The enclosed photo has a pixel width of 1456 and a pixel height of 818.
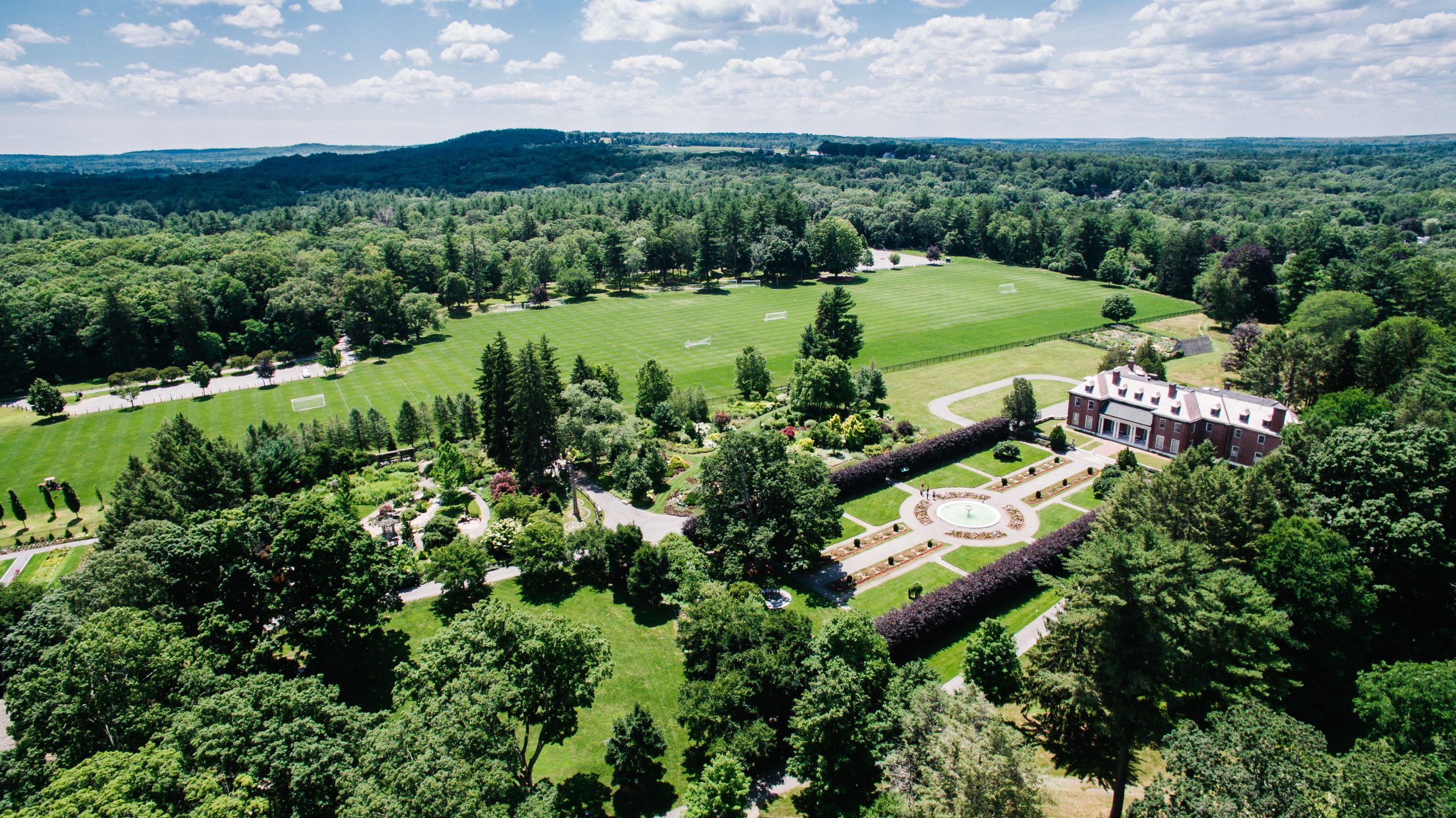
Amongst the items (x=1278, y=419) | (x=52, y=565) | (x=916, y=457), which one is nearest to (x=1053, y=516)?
(x=916, y=457)

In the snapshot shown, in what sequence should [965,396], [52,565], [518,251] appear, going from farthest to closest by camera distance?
1. [518,251]
2. [965,396]
3. [52,565]

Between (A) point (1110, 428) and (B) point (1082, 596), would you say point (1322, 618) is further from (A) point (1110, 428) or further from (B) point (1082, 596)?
(A) point (1110, 428)

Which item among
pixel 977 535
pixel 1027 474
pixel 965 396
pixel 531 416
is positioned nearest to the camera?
pixel 977 535

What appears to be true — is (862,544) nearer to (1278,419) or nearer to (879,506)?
(879,506)

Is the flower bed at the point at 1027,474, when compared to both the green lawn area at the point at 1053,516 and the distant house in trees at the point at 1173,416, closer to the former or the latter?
the green lawn area at the point at 1053,516

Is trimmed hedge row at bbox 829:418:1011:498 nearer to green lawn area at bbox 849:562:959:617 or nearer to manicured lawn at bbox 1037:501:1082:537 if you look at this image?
green lawn area at bbox 849:562:959:617

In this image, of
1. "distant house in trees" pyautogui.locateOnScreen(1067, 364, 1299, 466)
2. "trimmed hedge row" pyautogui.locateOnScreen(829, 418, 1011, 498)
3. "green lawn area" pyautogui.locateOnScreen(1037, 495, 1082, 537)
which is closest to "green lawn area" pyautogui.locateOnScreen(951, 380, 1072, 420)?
"trimmed hedge row" pyautogui.locateOnScreen(829, 418, 1011, 498)

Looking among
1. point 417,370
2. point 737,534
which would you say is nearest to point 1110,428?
point 737,534
